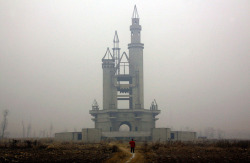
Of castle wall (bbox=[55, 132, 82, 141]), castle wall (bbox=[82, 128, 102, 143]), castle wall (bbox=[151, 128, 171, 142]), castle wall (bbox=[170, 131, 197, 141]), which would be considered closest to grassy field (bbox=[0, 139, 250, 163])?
castle wall (bbox=[151, 128, 171, 142])

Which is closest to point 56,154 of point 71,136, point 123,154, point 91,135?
point 123,154

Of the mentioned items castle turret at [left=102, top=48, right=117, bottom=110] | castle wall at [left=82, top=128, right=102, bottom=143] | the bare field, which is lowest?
the bare field

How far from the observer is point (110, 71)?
310 ft

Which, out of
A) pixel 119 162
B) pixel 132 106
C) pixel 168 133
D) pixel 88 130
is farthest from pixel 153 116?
pixel 119 162

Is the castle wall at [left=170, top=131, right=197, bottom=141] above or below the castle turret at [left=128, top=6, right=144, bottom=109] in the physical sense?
below

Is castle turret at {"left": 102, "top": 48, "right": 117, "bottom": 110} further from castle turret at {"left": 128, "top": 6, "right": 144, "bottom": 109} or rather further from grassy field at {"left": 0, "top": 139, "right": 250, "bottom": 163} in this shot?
grassy field at {"left": 0, "top": 139, "right": 250, "bottom": 163}

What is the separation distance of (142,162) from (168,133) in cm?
5847

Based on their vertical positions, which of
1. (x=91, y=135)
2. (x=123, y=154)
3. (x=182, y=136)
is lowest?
(x=123, y=154)

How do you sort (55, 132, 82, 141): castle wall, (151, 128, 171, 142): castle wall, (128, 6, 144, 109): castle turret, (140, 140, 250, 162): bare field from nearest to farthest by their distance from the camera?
(140, 140, 250, 162): bare field → (151, 128, 171, 142): castle wall → (55, 132, 82, 141): castle wall → (128, 6, 144, 109): castle turret

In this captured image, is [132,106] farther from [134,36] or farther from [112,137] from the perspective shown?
[134,36]

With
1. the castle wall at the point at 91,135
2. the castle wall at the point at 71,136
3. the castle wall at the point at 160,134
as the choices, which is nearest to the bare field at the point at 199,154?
the castle wall at the point at 160,134

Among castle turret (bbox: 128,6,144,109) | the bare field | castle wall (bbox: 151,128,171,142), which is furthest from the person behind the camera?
castle turret (bbox: 128,6,144,109)

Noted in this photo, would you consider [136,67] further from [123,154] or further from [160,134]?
[123,154]

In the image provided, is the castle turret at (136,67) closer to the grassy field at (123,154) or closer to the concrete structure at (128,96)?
the concrete structure at (128,96)
